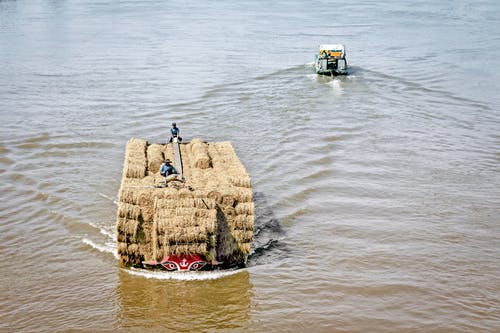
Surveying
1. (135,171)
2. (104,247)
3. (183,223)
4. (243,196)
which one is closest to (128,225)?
(183,223)

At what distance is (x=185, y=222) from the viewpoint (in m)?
17.9

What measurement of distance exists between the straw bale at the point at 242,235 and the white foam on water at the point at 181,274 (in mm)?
1339

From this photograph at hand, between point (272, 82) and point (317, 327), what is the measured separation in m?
34.8

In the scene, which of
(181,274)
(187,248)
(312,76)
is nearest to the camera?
(187,248)

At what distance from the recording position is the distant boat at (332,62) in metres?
53.1

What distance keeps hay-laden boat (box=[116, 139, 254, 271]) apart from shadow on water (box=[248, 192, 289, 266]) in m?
1.56

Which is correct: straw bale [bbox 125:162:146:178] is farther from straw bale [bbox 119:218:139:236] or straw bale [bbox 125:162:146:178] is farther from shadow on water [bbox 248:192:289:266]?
shadow on water [bbox 248:192:289:266]

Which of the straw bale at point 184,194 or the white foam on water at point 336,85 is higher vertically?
the white foam on water at point 336,85

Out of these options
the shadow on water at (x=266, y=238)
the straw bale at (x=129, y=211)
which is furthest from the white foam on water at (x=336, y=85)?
the straw bale at (x=129, y=211)

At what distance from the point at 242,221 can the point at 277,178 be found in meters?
10.5

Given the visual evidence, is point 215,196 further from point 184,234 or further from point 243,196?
point 184,234

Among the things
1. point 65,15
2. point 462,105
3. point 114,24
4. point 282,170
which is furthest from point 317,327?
point 65,15

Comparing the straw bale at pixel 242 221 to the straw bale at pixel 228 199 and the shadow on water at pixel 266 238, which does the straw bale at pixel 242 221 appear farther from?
the shadow on water at pixel 266 238

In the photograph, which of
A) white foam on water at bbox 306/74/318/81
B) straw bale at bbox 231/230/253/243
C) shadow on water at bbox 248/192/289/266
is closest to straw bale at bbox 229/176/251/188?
straw bale at bbox 231/230/253/243
